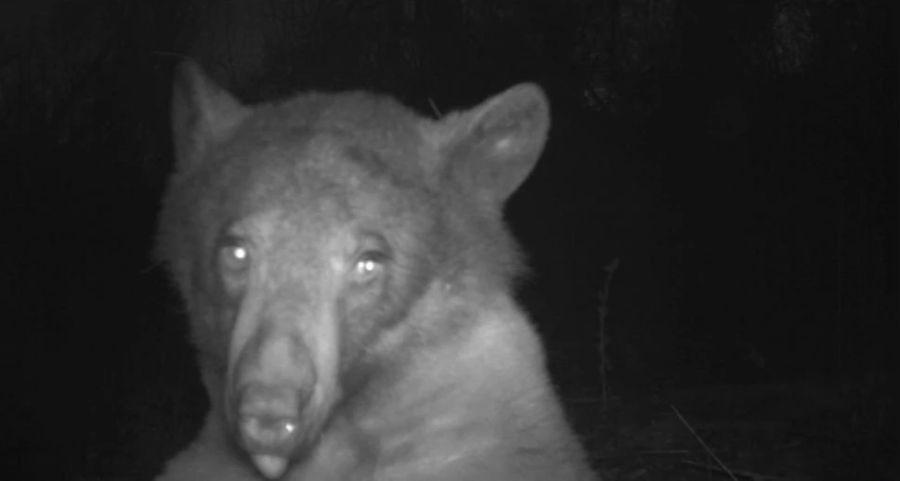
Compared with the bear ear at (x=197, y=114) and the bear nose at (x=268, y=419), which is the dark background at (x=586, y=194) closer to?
the bear ear at (x=197, y=114)

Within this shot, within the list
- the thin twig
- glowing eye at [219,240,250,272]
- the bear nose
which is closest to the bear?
glowing eye at [219,240,250,272]

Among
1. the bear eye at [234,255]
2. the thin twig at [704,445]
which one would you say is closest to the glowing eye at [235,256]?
the bear eye at [234,255]

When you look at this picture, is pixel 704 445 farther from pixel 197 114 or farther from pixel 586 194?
pixel 197 114

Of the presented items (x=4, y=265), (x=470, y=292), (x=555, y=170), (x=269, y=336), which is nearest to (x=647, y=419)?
(x=555, y=170)

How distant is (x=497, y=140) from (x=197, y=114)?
0.67 m

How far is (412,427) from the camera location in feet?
7.06

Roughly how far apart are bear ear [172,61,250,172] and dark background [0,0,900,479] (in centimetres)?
30

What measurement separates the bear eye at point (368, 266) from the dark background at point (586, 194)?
62 centimetres

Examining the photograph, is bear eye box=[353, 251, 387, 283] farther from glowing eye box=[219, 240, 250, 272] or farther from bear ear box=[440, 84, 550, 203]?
bear ear box=[440, 84, 550, 203]

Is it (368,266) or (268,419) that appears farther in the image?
(368,266)

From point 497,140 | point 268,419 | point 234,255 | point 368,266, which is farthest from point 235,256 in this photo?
point 497,140

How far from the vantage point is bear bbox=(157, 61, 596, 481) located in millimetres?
1888

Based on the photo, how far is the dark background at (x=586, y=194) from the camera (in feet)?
8.49

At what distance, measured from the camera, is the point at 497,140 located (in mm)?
2121
